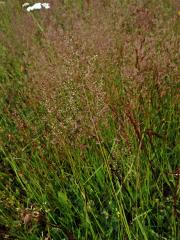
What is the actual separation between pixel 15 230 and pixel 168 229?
616mm

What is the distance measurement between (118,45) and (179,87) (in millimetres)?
463

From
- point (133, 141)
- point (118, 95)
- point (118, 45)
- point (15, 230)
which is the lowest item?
point (15, 230)

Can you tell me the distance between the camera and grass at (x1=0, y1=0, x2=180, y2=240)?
50.9 inches

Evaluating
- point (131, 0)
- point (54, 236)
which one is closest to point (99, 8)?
point (131, 0)

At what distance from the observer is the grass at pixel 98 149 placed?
129 centimetres

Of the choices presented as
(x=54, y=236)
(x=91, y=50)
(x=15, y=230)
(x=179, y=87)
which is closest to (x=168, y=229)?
(x=54, y=236)

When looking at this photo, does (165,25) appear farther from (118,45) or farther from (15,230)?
(15,230)

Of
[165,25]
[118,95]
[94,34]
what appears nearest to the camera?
[118,95]

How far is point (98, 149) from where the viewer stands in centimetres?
155

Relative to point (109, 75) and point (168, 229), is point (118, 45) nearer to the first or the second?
point (109, 75)

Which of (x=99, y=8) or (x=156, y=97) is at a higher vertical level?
(x=99, y=8)

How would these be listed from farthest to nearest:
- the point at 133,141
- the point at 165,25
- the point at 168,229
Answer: the point at 165,25
the point at 133,141
the point at 168,229

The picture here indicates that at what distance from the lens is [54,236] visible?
143cm

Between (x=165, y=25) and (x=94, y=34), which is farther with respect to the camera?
(x=165, y=25)
